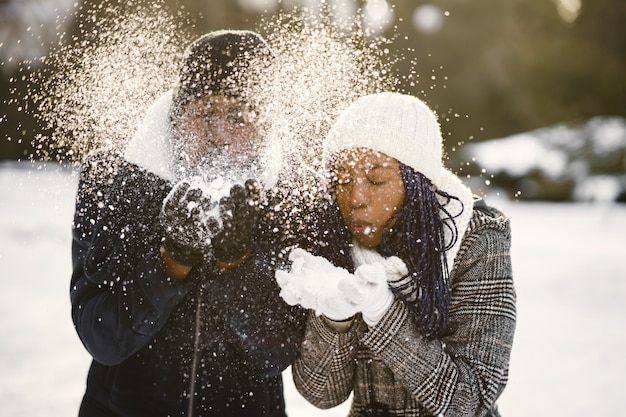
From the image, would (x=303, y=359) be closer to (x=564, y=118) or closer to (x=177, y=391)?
(x=177, y=391)

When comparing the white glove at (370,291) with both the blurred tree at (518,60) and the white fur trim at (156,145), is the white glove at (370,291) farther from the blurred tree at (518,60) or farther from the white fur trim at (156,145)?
the blurred tree at (518,60)

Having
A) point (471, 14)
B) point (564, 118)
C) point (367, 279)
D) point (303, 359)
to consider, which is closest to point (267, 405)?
point (303, 359)

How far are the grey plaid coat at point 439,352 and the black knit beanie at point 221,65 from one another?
72 centimetres

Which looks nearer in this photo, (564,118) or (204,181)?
(204,181)

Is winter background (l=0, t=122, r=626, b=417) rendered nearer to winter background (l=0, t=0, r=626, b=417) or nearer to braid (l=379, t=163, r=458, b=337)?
winter background (l=0, t=0, r=626, b=417)

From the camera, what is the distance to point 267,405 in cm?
189

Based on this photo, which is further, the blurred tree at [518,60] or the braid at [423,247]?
the blurred tree at [518,60]

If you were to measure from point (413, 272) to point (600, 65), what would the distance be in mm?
21452

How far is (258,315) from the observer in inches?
71.1

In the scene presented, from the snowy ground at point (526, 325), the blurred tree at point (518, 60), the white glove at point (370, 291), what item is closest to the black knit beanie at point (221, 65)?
the white glove at point (370, 291)

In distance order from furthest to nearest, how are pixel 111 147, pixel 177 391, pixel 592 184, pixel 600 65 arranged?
pixel 600 65 < pixel 592 184 < pixel 111 147 < pixel 177 391

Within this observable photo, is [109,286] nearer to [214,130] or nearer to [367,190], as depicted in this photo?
[214,130]

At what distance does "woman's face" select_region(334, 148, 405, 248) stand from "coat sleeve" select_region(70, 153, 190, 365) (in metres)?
0.54

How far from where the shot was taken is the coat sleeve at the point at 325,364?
1875 mm
